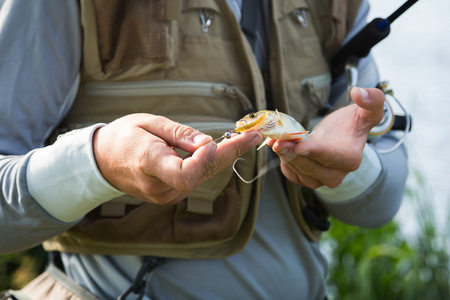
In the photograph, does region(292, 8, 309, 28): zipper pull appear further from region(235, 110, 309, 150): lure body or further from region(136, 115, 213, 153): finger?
region(136, 115, 213, 153): finger

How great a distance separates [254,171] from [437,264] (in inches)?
82.2

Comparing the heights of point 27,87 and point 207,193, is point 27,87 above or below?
above

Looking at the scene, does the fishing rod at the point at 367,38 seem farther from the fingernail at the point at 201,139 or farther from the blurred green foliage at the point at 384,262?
the blurred green foliage at the point at 384,262

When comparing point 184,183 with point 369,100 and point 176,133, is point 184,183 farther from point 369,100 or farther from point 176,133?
point 369,100

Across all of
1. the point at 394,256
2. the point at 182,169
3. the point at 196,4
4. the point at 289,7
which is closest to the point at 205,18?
the point at 196,4

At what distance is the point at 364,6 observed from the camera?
6.45 ft

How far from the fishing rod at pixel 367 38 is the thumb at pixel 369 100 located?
41 centimetres

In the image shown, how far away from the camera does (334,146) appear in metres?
1.38

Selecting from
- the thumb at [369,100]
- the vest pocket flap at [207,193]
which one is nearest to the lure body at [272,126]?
the thumb at [369,100]

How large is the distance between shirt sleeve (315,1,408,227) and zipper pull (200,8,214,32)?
0.59m

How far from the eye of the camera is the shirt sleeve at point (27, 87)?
1.34 meters

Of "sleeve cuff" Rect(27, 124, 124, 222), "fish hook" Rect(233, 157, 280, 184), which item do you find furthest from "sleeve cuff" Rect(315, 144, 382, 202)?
"sleeve cuff" Rect(27, 124, 124, 222)

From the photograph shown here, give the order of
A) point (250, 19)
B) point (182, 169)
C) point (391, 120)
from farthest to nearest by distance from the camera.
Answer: point (391, 120)
point (250, 19)
point (182, 169)

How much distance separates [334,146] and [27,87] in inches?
33.3
